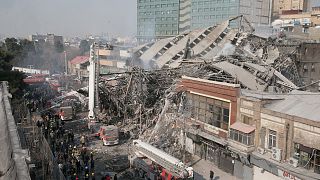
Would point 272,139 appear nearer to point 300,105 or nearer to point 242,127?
point 242,127

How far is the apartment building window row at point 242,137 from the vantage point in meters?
23.0

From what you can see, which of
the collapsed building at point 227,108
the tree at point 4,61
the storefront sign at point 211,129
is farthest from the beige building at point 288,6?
the tree at point 4,61

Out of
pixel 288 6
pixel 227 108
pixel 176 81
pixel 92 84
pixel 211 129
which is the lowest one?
pixel 211 129

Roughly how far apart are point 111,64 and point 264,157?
61235mm

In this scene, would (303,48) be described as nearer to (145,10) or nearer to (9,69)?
(9,69)

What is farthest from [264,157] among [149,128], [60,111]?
[60,111]

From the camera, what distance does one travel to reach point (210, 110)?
27062 mm

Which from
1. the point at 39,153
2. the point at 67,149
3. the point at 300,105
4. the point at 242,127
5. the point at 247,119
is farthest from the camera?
the point at 67,149

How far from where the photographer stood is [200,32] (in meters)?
56.4

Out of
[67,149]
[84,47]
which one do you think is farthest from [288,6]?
[67,149]

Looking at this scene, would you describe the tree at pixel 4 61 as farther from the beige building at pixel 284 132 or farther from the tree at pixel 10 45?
the tree at pixel 10 45

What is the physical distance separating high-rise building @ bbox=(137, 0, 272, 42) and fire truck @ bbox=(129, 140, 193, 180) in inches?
3335

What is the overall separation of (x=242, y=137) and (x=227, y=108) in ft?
9.02

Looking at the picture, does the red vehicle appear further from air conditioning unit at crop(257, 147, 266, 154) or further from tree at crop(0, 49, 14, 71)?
tree at crop(0, 49, 14, 71)
